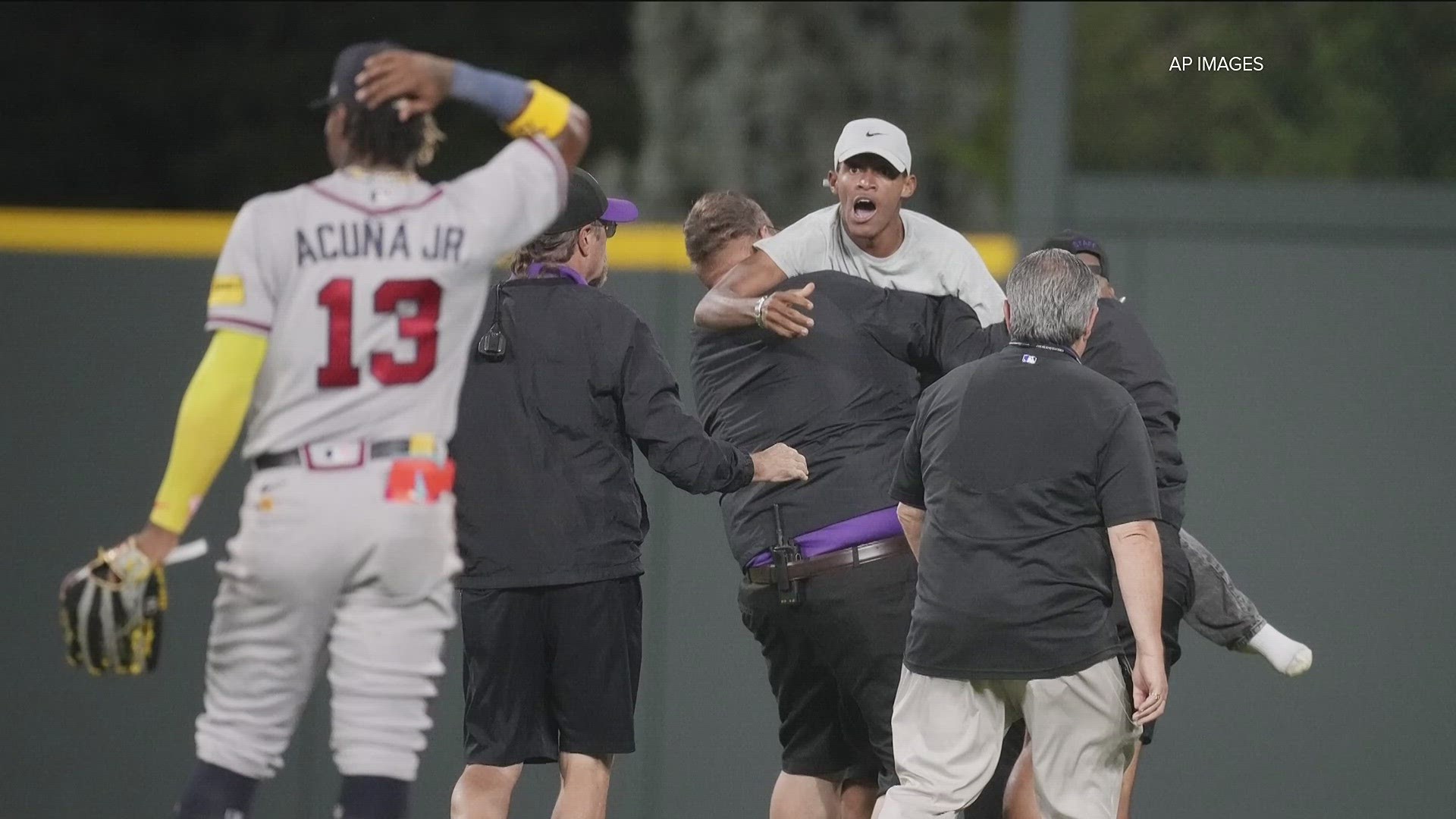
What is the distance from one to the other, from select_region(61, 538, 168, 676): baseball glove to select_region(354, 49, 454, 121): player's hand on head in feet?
3.10

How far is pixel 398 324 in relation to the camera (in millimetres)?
3256

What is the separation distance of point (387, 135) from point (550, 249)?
97 cm

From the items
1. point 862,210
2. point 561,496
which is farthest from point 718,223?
point 561,496

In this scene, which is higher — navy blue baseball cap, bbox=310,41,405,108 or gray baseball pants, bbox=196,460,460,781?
navy blue baseball cap, bbox=310,41,405,108

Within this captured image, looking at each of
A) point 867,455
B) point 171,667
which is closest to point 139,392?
point 171,667

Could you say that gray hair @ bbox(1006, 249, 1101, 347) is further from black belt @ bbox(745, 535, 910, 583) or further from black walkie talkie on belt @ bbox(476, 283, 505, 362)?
black walkie talkie on belt @ bbox(476, 283, 505, 362)

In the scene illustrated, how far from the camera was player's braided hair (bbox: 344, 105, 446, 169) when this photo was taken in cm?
325

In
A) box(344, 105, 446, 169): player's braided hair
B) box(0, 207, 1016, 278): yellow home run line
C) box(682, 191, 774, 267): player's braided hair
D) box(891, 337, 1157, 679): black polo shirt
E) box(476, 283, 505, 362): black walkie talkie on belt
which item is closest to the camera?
box(344, 105, 446, 169): player's braided hair

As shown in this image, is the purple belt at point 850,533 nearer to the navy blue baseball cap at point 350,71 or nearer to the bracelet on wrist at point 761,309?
the bracelet on wrist at point 761,309

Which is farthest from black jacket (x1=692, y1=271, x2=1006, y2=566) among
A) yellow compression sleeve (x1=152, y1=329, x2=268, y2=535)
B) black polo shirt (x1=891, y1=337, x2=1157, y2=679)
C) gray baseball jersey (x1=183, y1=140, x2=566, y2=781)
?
yellow compression sleeve (x1=152, y1=329, x2=268, y2=535)

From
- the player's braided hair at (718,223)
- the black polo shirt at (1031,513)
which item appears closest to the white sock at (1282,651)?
the black polo shirt at (1031,513)

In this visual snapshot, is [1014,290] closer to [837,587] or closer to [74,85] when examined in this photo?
[837,587]

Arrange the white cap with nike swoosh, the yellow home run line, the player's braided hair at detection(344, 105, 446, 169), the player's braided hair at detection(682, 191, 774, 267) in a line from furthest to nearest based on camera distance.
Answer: the yellow home run line, the player's braided hair at detection(682, 191, 774, 267), the white cap with nike swoosh, the player's braided hair at detection(344, 105, 446, 169)

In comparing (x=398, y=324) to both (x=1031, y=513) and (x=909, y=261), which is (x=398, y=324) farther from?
(x=909, y=261)
